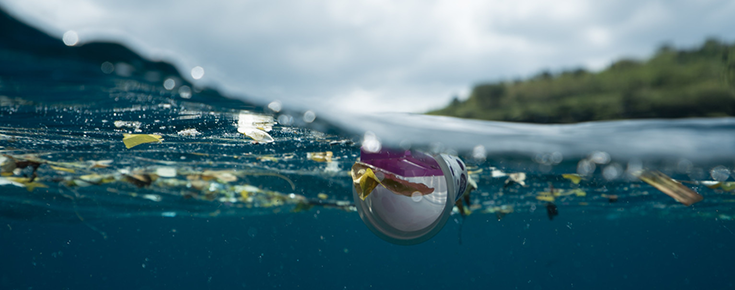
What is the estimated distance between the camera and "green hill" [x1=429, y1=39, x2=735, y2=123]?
10.3 ft

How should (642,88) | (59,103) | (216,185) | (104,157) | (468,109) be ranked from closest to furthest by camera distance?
(642,88)
(468,109)
(59,103)
(104,157)
(216,185)

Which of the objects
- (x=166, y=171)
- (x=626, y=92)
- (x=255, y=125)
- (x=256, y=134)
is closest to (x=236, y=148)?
(x=256, y=134)

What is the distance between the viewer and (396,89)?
378cm

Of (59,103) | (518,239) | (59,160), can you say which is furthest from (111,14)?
(518,239)

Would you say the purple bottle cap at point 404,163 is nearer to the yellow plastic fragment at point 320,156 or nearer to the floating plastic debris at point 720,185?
the yellow plastic fragment at point 320,156

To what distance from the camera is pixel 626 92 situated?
12.2ft

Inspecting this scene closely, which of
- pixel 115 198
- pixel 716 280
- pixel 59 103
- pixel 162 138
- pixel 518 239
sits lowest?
pixel 716 280

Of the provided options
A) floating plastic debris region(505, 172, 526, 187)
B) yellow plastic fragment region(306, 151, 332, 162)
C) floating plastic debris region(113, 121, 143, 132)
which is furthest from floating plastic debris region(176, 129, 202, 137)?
floating plastic debris region(505, 172, 526, 187)

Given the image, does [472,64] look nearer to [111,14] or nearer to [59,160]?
[111,14]

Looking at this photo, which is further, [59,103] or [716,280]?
[716,280]

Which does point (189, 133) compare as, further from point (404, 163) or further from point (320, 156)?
point (404, 163)

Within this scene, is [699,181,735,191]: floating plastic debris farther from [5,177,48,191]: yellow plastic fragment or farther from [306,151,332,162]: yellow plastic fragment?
[5,177,48,191]: yellow plastic fragment

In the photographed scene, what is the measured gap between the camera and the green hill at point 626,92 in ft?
10.3

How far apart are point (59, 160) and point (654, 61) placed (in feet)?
39.0
